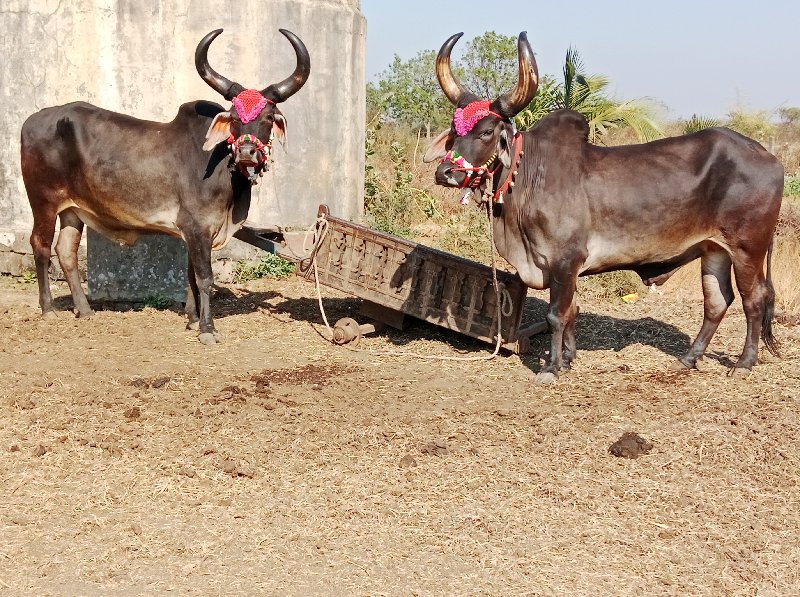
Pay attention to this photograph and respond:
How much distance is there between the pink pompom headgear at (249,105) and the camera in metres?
6.85

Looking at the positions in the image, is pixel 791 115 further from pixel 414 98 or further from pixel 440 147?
pixel 440 147

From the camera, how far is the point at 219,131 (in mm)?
6984

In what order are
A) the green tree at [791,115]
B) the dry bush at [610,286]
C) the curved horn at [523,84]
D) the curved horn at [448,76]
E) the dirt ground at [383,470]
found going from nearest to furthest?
the dirt ground at [383,470], the curved horn at [523,84], the curved horn at [448,76], the dry bush at [610,286], the green tree at [791,115]

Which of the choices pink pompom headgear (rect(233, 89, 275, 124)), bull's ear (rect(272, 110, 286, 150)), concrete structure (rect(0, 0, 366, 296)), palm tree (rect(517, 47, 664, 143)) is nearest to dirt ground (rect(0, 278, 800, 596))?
bull's ear (rect(272, 110, 286, 150))

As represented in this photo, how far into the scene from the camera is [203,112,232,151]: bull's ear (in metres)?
6.96

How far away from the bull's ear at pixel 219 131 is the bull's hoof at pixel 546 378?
9.68ft

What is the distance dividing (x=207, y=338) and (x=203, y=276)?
19.6 inches

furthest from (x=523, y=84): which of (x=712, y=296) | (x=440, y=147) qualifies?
(x=712, y=296)

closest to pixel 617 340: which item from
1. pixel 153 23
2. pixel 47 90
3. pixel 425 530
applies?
pixel 425 530

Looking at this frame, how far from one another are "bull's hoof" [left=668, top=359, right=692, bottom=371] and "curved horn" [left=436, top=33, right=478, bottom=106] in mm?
2467

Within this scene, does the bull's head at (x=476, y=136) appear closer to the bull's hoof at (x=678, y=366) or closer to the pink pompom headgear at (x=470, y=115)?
the pink pompom headgear at (x=470, y=115)

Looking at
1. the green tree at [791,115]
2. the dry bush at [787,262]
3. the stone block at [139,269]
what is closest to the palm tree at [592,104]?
the dry bush at [787,262]

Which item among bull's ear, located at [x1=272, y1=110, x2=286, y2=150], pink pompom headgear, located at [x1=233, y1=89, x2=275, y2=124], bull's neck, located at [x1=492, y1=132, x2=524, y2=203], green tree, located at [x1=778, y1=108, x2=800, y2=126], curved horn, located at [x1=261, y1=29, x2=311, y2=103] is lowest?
green tree, located at [x1=778, y1=108, x2=800, y2=126]

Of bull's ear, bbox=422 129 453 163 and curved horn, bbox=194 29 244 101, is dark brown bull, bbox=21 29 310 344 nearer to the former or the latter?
curved horn, bbox=194 29 244 101
